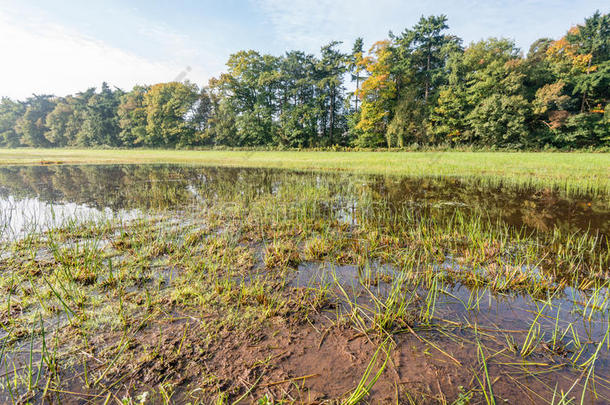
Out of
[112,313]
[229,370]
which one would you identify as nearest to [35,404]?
[112,313]

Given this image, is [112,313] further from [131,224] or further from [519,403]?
[519,403]

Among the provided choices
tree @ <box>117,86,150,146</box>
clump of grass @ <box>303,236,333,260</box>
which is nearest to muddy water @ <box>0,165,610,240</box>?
clump of grass @ <box>303,236,333,260</box>

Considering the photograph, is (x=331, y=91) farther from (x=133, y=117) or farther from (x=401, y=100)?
(x=133, y=117)

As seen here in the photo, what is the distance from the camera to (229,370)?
191 centimetres

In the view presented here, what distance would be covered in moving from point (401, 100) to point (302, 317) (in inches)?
1516

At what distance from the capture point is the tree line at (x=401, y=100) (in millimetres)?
28875

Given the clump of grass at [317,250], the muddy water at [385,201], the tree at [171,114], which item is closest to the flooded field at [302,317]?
the clump of grass at [317,250]

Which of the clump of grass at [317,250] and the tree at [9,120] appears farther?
the tree at [9,120]

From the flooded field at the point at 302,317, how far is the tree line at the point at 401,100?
31.9m

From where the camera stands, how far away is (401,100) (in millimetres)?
35281

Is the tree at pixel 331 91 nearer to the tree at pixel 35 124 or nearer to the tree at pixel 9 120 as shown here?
the tree at pixel 35 124

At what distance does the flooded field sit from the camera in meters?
1.77

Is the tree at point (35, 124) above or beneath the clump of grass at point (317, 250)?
above

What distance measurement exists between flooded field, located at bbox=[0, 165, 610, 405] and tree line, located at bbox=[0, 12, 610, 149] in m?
31.9
